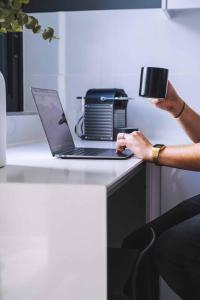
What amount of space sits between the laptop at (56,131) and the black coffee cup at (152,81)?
0.22m

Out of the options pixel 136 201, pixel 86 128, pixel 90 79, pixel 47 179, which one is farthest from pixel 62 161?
pixel 90 79

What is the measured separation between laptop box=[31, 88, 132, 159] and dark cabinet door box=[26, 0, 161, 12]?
3.01 ft

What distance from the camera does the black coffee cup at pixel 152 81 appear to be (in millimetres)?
1685

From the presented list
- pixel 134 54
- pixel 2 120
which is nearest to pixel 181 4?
pixel 134 54

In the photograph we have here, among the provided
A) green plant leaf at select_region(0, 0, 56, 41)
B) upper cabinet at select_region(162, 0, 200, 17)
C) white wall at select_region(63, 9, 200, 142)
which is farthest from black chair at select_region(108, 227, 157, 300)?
upper cabinet at select_region(162, 0, 200, 17)

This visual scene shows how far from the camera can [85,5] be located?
2.59 metres

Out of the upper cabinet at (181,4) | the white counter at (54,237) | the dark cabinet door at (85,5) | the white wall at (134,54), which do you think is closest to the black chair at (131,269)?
the white counter at (54,237)

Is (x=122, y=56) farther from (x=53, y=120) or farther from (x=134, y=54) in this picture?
(x=53, y=120)

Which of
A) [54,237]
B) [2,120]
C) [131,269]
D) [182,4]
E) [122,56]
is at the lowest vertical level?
[131,269]

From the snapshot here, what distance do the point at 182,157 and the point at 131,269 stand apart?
35 centimetres

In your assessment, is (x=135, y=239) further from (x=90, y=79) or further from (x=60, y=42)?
(x=60, y=42)

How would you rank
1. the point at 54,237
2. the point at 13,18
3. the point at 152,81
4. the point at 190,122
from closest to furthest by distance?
the point at 54,237 < the point at 13,18 < the point at 152,81 < the point at 190,122

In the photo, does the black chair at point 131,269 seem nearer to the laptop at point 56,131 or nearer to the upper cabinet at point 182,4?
the laptop at point 56,131

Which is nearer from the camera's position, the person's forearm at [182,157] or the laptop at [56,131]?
the person's forearm at [182,157]
